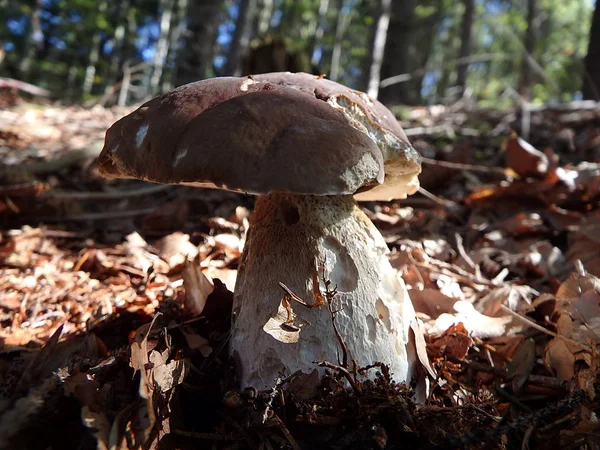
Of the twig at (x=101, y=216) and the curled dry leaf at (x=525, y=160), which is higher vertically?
the curled dry leaf at (x=525, y=160)

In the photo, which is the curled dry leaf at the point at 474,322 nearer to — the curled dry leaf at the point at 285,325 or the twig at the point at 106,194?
the curled dry leaf at the point at 285,325

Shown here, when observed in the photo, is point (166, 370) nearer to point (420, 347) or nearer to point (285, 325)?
point (285, 325)

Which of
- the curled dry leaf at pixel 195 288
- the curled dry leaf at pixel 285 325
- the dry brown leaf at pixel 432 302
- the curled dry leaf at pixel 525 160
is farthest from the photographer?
the curled dry leaf at pixel 525 160

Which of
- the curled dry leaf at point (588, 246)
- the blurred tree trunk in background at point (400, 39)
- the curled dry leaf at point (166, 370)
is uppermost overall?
the blurred tree trunk in background at point (400, 39)

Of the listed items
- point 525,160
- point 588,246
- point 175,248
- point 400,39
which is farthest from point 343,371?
point 400,39

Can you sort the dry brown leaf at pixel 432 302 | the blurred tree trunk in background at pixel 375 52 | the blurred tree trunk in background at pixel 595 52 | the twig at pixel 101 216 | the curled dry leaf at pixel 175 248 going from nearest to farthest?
1. the dry brown leaf at pixel 432 302
2. the curled dry leaf at pixel 175 248
3. the twig at pixel 101 216
4. the blurred tree trunk in background at pixel 375 52
5. the blurred tree trunk in background at pixel 595 52

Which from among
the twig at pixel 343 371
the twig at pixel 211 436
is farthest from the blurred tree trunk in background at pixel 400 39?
the twig at pixel 211 436

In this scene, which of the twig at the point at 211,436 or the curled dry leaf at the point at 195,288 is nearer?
the twig at the point at 211,436

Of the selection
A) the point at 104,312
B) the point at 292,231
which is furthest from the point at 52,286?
the point at 292,231
